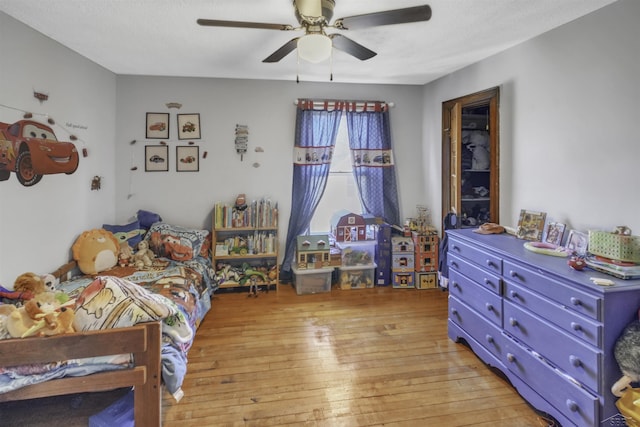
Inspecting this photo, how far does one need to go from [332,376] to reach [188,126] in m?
3.07

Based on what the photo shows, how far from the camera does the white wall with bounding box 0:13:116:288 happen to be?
229 centimetres

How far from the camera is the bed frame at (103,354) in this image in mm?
1384

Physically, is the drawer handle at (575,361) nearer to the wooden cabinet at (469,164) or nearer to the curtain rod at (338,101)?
the wooden cabinet at (469,164)

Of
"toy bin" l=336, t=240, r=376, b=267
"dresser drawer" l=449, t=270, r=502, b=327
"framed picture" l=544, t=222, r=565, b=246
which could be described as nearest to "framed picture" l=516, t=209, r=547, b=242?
"framed picture" l=544, t=222, r=565, b=246

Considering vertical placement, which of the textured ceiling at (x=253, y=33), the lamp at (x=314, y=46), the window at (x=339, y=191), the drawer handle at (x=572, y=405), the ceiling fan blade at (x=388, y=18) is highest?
the textured ceiling at (x=253, y=33)

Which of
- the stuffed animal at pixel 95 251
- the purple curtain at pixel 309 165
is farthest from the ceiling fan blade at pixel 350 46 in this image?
the stuffed animal at pixel 95 251

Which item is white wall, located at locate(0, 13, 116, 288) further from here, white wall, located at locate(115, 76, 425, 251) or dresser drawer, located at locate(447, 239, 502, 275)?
dresser drawer, located at locate(447, 239, 502, 275)

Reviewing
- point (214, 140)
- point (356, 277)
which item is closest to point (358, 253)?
point (356, 277)

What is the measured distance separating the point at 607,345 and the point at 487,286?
2.64ft

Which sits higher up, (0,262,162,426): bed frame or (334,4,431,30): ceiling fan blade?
(334,4,431,30): ceiling fan blade

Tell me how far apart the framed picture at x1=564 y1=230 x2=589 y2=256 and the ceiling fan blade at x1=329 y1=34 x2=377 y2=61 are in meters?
1.77

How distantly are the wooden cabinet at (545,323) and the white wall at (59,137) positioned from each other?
325cm

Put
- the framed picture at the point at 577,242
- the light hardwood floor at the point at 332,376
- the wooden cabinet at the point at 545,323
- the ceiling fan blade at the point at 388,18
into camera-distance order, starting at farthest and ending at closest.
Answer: the framed picture at the point at 577,242 → the light hardwood floor at the point at 332,376 → the ceiling fan blade at the point at 388,18 → the wooden cabinet at the point at 545,323

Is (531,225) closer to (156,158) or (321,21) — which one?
(321,21)
